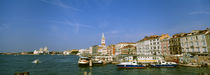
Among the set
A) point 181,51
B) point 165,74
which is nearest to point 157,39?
point 181,51

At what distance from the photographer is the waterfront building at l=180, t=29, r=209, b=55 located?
53.5m

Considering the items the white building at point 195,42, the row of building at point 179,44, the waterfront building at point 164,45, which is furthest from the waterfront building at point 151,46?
the white building at point 195,42

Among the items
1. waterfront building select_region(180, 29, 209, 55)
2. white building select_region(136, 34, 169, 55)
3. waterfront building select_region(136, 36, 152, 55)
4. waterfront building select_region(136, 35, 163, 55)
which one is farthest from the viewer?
waterfront building select_region(136, 36, 152, 55)

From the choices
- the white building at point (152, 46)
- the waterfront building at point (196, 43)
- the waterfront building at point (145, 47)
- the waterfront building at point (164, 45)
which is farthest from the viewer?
the waterfront building at point (145, 47)

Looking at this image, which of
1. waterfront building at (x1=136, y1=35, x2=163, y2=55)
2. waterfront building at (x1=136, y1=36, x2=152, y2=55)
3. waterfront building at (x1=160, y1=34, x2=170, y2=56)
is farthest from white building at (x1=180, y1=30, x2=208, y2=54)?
waterfront building at (x1=136, y1=36, x2=152, y2=55)

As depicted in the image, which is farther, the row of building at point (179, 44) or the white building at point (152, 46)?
the white building at point (152, 46)

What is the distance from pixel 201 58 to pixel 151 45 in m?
35.9

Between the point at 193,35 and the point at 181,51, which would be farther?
the point at 181,51

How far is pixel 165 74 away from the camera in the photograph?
38500mm

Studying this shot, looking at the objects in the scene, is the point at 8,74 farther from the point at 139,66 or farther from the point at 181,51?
the point at 181,51

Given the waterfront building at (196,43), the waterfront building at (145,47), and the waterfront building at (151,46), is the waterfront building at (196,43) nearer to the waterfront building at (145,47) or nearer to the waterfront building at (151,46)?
the waterfront building at (151,46)

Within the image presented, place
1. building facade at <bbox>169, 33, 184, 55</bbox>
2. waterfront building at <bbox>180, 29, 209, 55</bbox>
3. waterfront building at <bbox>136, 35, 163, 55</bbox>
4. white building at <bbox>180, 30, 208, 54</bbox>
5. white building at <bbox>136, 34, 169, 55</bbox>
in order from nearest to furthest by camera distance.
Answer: waterfront building at <bbox>180, 29, 209, 55</bbox> → white building at <bbox>180, 30, 208, 54</bbox> → building facade at <bbox>169, 33, 184, 55</bbox> → white building at <bbox>136, 34, 169, 55</bbox> → waterfront building at <bbox>136, 35, 163, 55</bbox>

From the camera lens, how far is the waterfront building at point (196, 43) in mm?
53500

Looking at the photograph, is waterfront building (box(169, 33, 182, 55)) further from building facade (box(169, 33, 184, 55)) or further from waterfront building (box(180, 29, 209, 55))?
waterfront building (box(180, 29, 209, 55))
